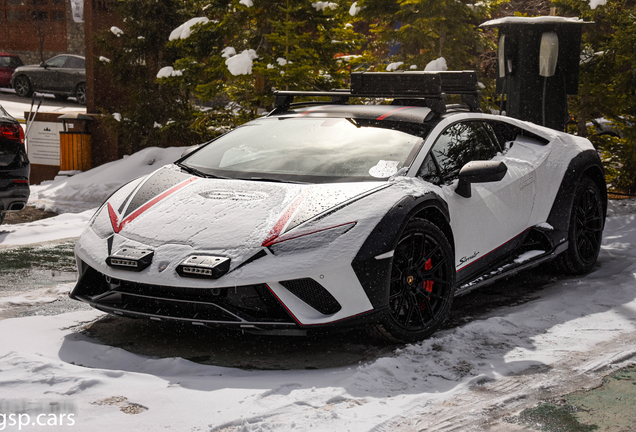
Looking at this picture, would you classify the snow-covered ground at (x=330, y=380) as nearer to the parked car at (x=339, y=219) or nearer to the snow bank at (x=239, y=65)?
the parked car at (x=339, y=219)

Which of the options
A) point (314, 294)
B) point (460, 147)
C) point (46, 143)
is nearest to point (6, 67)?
point (46, 143)

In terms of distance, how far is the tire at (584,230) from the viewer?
589 cm

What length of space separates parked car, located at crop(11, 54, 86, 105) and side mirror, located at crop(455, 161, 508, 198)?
2164cm

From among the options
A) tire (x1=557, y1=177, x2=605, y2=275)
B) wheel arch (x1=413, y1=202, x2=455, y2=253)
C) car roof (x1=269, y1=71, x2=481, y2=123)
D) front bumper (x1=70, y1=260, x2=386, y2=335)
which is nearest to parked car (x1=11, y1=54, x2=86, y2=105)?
car roof (x1=269, y1=71, x2=481, y2=123)

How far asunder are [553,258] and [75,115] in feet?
36.4

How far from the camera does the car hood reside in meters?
3.82

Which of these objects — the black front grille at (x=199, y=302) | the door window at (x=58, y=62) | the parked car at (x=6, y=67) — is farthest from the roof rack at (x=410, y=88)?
the parked car at (x=6, y=67)

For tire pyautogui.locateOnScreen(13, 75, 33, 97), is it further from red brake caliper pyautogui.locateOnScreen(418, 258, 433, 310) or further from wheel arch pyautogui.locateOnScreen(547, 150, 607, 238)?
red brake caliper pyautogui.locateOnScreen(418, 258, 433, 310)

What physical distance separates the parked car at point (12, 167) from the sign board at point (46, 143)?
303 inches

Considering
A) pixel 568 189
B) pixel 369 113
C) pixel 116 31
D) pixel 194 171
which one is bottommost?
pixel 568 189

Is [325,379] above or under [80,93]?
under

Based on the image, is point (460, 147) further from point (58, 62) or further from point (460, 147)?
point (58, 62)

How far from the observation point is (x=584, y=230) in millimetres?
6113

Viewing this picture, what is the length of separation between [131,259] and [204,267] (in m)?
0.44
